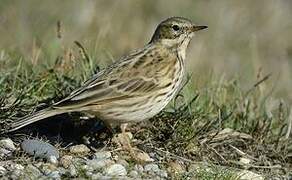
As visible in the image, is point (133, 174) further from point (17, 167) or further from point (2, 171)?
point (2, 171)

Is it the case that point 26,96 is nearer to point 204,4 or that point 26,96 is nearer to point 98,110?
point 98,110

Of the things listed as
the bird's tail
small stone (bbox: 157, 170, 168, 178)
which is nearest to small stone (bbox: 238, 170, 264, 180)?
small stone (bbox: 157, 170, 168, 178)

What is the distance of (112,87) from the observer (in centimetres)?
709

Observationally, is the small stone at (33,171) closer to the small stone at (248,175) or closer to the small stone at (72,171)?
the small stone at (72,171)

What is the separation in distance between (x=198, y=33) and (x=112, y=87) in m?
6.39

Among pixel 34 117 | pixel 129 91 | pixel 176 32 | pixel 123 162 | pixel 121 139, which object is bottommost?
pixel 123 162

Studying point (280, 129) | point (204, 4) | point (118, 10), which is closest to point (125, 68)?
point (280, 129)

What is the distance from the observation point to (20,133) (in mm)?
7289

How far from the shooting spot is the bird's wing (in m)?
6.90

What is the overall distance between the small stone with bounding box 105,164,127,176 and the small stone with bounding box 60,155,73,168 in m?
0.29

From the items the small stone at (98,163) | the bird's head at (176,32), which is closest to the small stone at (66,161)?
the small stone at (98,163)

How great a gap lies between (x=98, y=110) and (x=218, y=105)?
1.68 meters

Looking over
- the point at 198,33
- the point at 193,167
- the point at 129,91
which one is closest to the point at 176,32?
the point at 129,91

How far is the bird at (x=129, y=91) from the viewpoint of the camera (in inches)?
271
